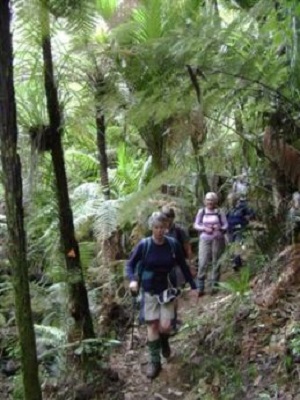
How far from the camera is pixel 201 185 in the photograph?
30.0 ft

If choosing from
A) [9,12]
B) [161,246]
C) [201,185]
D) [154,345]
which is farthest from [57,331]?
[201,185]

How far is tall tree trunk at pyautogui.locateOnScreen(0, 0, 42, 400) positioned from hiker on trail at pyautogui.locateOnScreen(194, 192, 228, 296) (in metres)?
3.43

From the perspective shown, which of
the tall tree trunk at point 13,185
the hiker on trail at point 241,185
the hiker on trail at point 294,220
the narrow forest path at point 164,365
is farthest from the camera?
the hiker on trail at point 241,185

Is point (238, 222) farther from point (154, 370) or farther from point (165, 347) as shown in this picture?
point (154, 370)

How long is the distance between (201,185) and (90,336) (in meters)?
4.57

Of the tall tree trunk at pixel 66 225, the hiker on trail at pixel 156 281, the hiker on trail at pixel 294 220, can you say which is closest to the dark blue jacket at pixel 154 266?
the hiker on trail at pixel 156 281

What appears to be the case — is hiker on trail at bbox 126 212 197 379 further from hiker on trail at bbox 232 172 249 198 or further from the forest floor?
hiker on trail at bbox 232 172 249 198

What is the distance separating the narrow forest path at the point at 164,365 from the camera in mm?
4617

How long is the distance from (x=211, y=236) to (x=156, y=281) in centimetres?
216

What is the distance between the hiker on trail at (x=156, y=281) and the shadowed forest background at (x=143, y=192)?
294 millimetres

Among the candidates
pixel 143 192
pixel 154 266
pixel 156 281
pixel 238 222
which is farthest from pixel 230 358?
pixel 238 222

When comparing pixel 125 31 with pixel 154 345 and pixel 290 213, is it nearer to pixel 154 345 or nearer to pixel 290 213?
pixel 290 213

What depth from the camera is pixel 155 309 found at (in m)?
4.80

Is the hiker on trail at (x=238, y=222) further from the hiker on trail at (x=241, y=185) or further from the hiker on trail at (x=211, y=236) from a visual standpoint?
the hiker on trail at (x=211, y=236)
